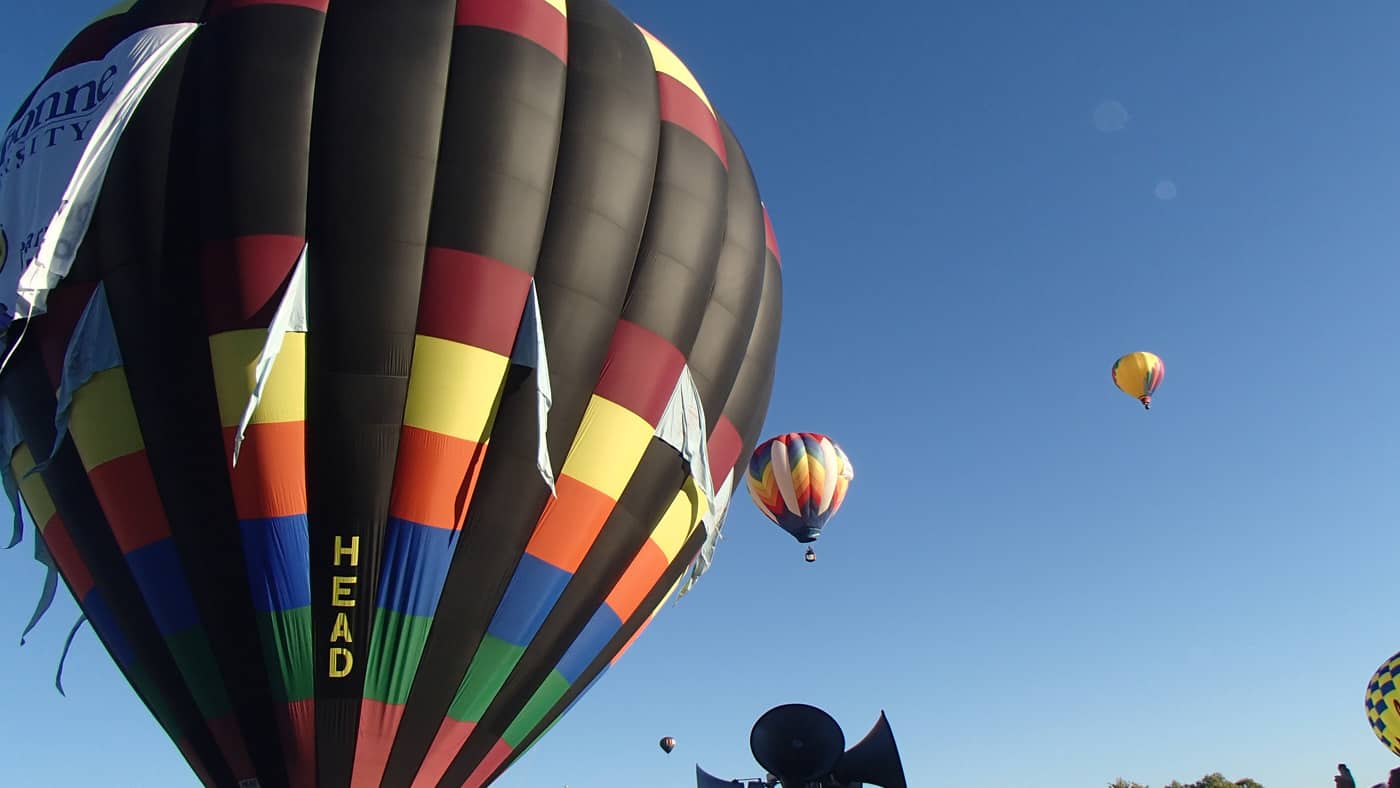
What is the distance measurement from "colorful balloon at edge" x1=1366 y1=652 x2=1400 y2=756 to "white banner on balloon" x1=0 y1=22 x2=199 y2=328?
25423mm

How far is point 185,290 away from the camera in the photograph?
869 cm

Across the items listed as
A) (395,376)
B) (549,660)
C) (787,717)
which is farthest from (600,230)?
(787,717)

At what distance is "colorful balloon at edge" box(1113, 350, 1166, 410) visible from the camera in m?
23.3

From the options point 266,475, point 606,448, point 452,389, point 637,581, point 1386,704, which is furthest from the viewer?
point 1386,704

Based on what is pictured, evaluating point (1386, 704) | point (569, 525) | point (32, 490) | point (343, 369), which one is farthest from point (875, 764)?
point (1386, 704)

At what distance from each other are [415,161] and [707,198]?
296 cm

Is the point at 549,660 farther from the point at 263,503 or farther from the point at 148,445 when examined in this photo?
the point at 148,445

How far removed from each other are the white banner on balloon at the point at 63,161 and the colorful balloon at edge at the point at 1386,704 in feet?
83.4

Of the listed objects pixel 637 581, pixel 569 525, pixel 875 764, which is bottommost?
pixel 875 764

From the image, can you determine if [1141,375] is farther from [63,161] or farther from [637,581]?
[63,161]

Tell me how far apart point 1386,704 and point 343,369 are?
24.2 m

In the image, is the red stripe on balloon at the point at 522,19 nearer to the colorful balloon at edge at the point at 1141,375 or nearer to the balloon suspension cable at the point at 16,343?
the balloon suspension cable at the point at 16,343

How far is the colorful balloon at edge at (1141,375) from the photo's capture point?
2334cm

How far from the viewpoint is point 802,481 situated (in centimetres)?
2214
